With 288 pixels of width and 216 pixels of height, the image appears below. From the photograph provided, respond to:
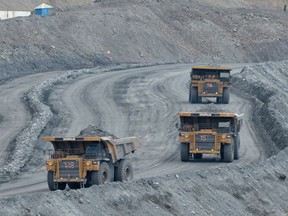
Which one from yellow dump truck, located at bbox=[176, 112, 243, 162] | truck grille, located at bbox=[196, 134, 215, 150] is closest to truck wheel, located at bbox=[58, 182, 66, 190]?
yellow dump truck, located at bbox=[176, 112, 243, 162]

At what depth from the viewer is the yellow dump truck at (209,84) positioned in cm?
5356

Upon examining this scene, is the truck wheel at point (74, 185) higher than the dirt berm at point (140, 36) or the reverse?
the reverse

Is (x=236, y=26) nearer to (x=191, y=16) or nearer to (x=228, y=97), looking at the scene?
(x=191, y=16)

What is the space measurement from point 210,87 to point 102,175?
1041 inches

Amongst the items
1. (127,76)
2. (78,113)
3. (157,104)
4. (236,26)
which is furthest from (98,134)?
(236,26)

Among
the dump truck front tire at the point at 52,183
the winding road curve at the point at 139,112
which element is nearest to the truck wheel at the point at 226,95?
the winding road curve at the point at 139,112

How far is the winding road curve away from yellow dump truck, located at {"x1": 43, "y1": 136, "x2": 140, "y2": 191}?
1922mm

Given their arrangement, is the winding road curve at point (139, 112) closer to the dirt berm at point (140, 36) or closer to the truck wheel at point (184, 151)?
the truck wheel at point (184, 151)

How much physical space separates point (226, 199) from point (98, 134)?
4983mm

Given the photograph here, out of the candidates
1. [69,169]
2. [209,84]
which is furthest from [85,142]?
[209,84]

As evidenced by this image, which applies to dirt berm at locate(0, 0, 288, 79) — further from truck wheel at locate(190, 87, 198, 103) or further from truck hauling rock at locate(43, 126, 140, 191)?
truck hauling rock at locate(43, 126, 140, 191)

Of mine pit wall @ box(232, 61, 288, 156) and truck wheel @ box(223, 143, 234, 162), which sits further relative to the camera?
mine pit wall @ box(232, 61, 288, 156)

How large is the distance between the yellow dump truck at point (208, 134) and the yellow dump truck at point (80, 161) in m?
8.19

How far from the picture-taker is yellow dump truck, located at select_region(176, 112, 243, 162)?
3650 cm
